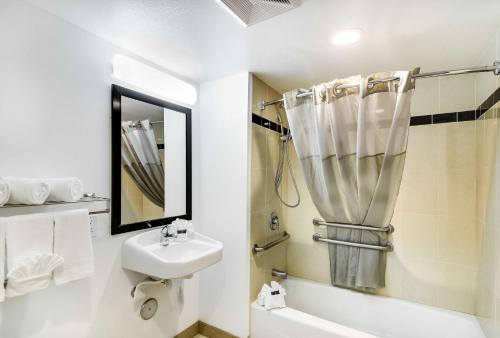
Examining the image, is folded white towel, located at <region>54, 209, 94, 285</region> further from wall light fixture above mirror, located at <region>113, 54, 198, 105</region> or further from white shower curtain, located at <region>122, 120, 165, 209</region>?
wall light fixture above mirror, located at <region>113, 54, 198, 105</region>

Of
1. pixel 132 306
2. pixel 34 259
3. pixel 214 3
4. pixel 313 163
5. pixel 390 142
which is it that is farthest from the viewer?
pixel 313 163

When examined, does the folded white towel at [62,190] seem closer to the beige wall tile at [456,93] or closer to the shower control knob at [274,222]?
the shower control knob at [274,222]

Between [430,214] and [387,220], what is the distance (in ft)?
1.81

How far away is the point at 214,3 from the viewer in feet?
3.93

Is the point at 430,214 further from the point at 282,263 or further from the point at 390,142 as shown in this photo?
the point at 282,263

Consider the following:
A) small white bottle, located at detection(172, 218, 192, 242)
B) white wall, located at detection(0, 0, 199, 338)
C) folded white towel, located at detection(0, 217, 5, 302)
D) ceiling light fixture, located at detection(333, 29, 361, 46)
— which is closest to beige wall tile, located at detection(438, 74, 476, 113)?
ceiling light fixture, located at detection(333, 29, 361, 46)

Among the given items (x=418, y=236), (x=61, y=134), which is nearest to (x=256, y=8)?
(x=61, y=134)

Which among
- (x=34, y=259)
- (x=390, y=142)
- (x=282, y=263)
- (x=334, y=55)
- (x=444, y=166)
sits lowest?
(x=282, y=263)

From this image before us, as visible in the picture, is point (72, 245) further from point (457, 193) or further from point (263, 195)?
point (457, 193)

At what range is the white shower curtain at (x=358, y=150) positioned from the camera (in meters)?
1.54

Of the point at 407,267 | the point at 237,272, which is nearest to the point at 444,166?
the point at 407,267

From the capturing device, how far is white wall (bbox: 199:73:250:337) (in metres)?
1.98

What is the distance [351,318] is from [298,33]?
7.36 ft

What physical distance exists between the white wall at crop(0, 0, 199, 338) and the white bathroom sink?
97mm
